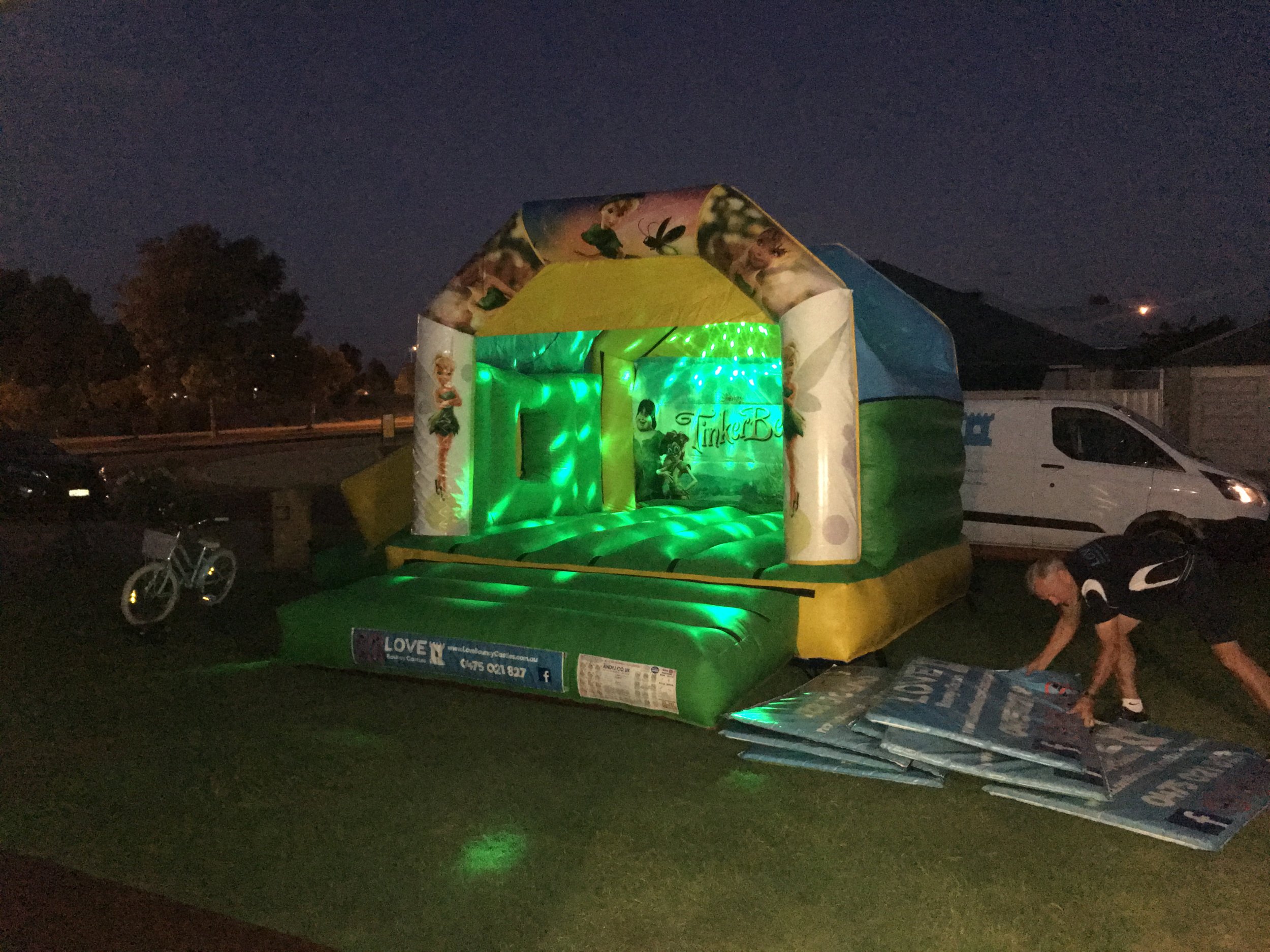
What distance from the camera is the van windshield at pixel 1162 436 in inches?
359

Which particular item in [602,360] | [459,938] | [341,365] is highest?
[341,365]

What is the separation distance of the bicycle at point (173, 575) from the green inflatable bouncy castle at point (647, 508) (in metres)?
1.19

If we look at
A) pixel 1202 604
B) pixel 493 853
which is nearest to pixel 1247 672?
pixel 1202 604

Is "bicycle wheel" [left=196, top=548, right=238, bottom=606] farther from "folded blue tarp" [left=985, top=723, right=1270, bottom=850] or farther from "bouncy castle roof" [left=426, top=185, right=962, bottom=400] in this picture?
"folded blue tarp" [left=985, top=723, right=1270, bottom=850]

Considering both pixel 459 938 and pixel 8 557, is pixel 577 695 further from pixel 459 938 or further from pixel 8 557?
pixel 8 557

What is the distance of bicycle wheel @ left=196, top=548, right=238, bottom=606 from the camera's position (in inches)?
304

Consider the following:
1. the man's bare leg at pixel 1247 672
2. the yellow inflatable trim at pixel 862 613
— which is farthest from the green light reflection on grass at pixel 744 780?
the man's bare leg at pixel 1247 672

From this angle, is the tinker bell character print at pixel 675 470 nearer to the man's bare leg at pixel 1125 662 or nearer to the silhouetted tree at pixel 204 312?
the man's bare leg at pixel 1125 662

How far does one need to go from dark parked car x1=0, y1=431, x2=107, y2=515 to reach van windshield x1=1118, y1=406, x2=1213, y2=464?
1240 cm

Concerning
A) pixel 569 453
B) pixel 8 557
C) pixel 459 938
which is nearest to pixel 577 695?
pixel 459 938

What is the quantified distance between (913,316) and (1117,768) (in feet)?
13.7

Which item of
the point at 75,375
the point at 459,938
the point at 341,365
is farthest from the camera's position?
the point at 341,365

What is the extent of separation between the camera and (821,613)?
587 centimetres

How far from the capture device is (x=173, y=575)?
7316 millimetres
